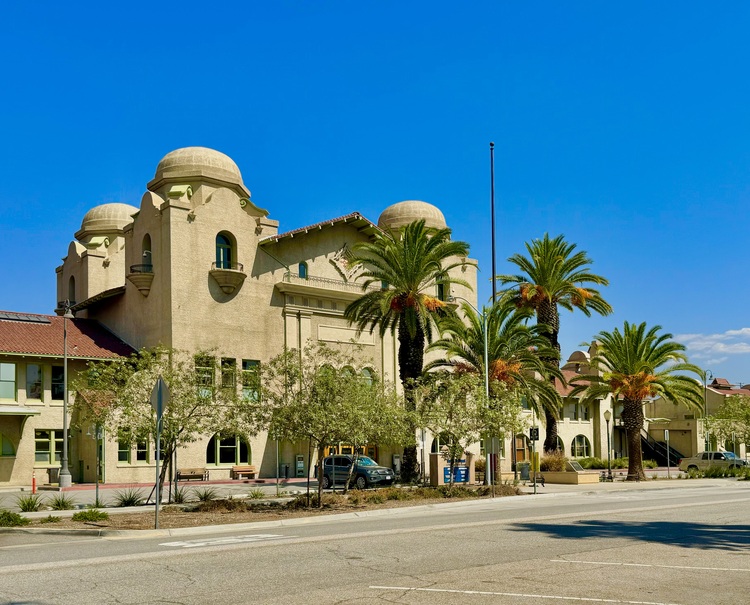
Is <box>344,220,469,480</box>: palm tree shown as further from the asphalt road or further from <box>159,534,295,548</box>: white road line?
<box>159,534,295,548</box>: white road line

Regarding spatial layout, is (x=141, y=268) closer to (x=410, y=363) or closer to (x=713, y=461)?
(x=410, y=363)

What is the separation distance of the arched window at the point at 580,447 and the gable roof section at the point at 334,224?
91.3 feet

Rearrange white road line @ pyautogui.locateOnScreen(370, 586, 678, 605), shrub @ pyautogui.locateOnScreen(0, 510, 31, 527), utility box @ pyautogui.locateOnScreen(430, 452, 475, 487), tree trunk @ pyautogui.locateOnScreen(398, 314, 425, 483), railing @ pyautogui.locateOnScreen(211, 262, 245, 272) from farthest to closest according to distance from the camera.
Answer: railing @ pyautogui.locateOnScreen(211, 262, 245, 272)
tree trunk @ pyautogui.locateOnScreen(398, 314, 425, 483)
utility box @ pyautogui.locateOnScreen(430, 452, 475, 487)
shrub @ pyautogui.locateOnScreen(0, 510, 31, 527)
white road line @ pyautogui.locateOnScreen(370, 586, 678, 605)

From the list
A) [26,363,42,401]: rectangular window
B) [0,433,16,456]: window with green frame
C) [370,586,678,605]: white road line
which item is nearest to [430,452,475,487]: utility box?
[26,363,42,401]: rectangular window

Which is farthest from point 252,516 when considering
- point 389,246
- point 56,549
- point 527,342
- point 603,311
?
point 603,311

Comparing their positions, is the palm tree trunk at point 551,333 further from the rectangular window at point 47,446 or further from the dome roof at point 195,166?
the rectangular window at point 47,446

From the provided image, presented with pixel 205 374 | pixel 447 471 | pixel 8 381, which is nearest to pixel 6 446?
pixel 8 381

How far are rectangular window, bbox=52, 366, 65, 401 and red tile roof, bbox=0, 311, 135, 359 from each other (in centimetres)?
115

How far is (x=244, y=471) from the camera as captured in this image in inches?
1788

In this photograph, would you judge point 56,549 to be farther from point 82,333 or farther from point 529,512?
point 82,333

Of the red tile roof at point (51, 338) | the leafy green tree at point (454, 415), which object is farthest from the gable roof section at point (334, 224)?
the leafy green tree at point (454, 415)

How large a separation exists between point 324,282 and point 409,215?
1079 centimetres

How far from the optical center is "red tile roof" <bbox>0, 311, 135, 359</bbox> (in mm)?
41219

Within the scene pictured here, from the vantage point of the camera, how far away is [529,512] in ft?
75.4
